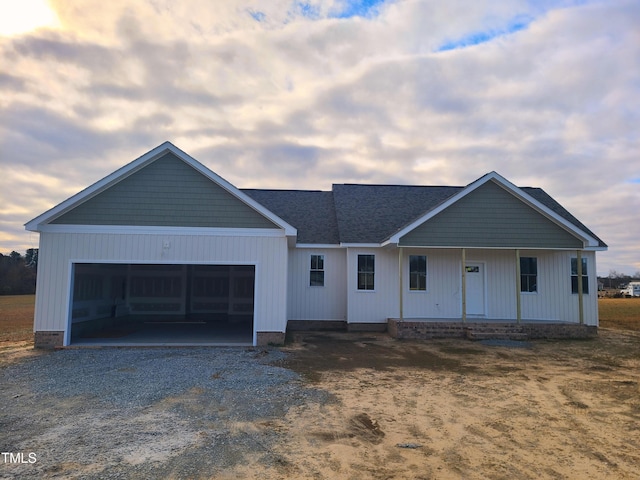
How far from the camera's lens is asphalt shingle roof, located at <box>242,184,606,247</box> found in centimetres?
1717

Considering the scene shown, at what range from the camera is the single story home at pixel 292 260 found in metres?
12.4

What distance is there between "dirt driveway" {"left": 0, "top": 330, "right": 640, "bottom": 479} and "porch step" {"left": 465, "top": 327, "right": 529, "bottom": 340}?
3.55 metres

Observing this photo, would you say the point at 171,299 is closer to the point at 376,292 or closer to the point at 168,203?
the point at 168,203

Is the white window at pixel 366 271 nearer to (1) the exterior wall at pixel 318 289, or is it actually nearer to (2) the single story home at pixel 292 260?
(2) the single story home at pixel 292 260

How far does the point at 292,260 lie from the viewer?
17.1m

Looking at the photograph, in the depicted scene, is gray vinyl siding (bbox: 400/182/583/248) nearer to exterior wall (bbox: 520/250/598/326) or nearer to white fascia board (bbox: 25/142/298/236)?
exterior wall (bbox: 520/250/598/326)

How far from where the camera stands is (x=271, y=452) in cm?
506

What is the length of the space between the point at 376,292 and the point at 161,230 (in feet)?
26.5

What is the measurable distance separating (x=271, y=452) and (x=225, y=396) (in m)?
2.65

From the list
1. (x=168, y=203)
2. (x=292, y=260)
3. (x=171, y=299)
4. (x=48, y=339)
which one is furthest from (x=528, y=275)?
(x=48, y=339)

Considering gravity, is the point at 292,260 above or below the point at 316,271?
above

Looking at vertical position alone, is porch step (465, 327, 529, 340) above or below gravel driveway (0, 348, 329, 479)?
above

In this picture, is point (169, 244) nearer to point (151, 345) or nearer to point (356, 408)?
point (151, 345)

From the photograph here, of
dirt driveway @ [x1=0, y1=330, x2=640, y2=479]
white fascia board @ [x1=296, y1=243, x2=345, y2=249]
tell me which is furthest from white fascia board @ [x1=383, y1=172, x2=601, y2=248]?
dirt driveway @ [x1=0, y1=330, x2=640, y2=479]
